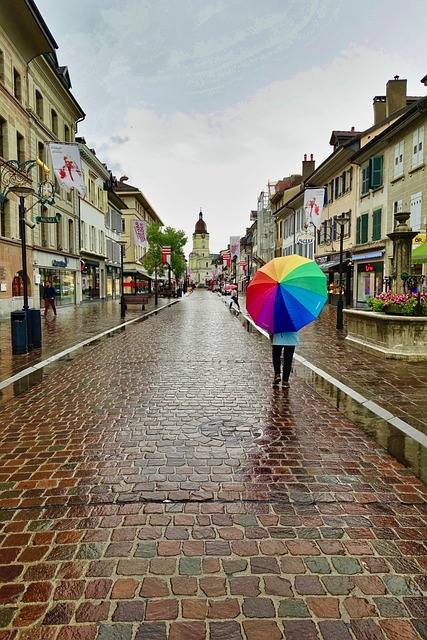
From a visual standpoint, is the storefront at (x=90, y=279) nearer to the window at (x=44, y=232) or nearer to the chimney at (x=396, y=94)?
the window at (x=44, y=232)

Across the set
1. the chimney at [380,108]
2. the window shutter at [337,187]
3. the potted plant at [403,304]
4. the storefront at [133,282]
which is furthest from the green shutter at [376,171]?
the storefront at [133,282]

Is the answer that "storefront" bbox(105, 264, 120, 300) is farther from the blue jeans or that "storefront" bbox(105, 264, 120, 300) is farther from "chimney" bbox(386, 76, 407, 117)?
the blue jeans

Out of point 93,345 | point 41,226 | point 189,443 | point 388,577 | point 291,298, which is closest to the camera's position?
point 388,577

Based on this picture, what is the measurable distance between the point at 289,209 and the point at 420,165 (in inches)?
1017

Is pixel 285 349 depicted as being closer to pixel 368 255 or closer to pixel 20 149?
pixel 368 255

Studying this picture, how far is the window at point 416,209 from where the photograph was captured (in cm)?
2057

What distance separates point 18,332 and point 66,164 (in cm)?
1189

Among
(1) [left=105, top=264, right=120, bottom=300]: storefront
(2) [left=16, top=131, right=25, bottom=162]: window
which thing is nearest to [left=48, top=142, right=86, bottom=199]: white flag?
(2) [left=16, top=131, right=25, bottom=162]: window

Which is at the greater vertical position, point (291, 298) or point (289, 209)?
point (289, 209)

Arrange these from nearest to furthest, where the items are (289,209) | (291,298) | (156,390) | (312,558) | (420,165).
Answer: (312,558) → (291,298) → (156,390) → (420,165) → (289,209)

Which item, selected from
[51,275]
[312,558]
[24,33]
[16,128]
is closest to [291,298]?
[312,558]

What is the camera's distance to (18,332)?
1124 cm

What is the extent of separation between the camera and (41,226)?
2803 cm

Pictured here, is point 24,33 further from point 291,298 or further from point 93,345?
point 291,298
